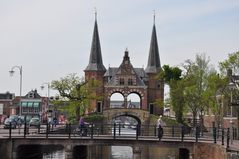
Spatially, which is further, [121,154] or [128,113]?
[128,113]

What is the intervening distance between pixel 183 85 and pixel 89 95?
808 inches

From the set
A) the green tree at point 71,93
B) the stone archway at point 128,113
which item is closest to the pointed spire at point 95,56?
the stone archway at point 128,113

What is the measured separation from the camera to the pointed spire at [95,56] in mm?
112162

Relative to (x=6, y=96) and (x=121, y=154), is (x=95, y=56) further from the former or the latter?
(x=121, y=154)

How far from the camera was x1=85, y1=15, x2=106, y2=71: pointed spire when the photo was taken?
112 meters

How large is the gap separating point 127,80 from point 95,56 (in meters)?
9.60

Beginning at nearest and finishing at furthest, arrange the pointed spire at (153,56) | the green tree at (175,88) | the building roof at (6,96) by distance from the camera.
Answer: the green tree at (175,88), the pointed spire at (153,56), the building roof at (6,96)

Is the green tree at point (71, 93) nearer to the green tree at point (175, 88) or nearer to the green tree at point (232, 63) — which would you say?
the green tree at point (175, 88)

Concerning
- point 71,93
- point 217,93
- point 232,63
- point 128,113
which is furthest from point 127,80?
point 232,63

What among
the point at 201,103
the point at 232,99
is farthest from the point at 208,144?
the point at 201,103

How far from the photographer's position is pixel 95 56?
113 metres

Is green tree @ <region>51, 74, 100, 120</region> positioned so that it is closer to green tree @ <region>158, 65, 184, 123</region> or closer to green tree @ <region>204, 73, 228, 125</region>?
green tree @ <region>158, 65, 184, 123</region>

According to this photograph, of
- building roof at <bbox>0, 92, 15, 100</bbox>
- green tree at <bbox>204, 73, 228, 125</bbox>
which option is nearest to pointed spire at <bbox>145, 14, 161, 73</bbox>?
building roof at <bbox>0, 92, 15, 100</bbox>

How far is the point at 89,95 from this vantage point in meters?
86.3
